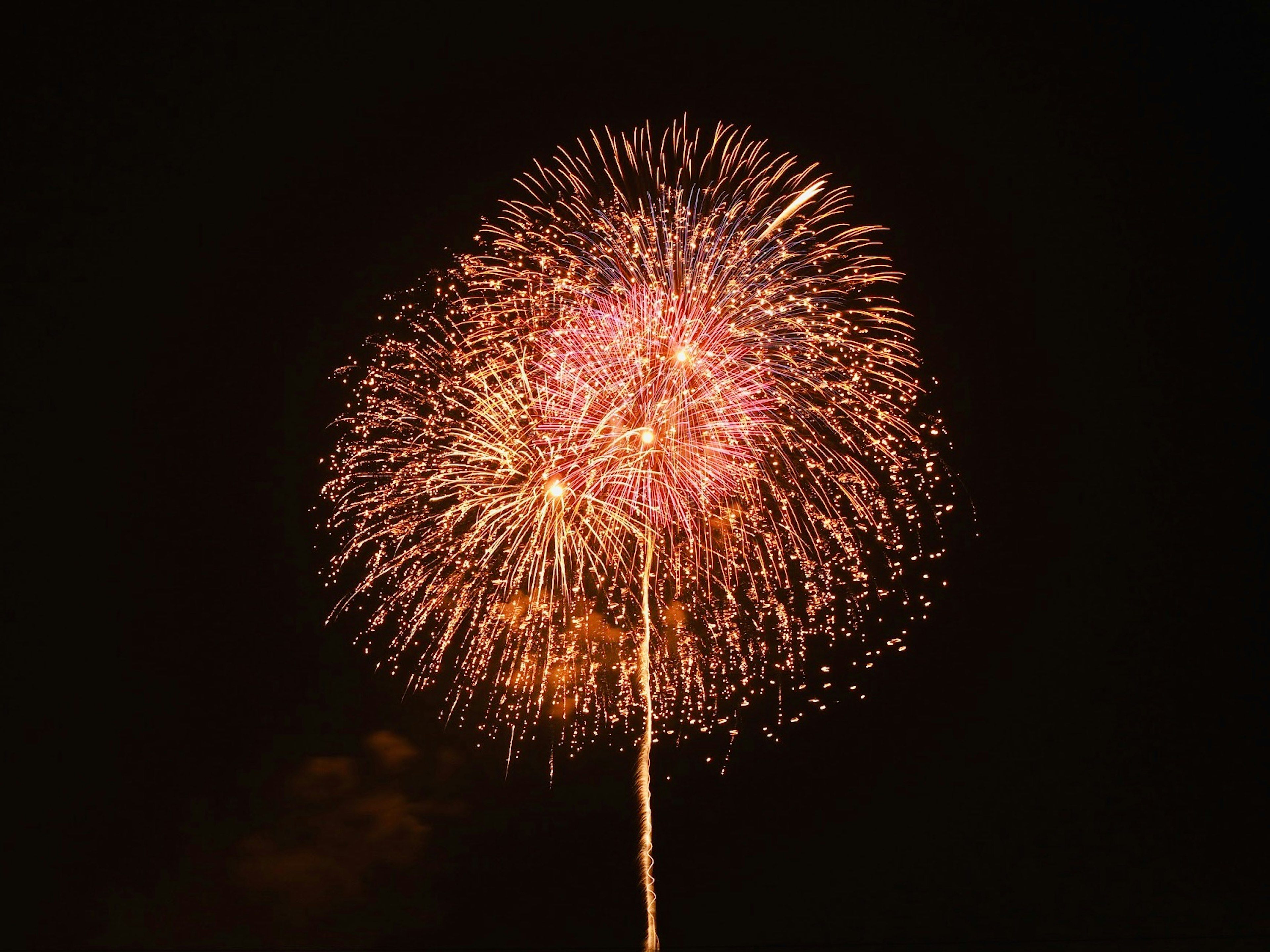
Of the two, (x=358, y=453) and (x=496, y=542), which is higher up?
(x=358, y=453)

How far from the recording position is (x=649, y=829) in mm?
12047

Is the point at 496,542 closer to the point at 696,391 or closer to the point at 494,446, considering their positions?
the point at 494,446

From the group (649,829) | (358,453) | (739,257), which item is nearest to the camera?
(739,257)

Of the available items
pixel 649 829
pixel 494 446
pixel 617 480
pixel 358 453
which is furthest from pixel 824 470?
pixel 649 829

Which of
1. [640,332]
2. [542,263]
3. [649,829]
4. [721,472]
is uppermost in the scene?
[542,263]

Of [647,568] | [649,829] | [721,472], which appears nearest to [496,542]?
[647,568]

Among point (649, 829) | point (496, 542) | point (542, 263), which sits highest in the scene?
point (542, 263)

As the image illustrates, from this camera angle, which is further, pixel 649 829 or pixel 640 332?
pixel 649 829

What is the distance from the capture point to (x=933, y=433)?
8.88 metres

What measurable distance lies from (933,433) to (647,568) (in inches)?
116

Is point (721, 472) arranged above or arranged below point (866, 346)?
below

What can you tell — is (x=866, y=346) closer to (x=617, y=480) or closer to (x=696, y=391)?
(x=696, y=391)

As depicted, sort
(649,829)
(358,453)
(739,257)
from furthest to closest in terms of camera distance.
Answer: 1. (649,829)
2. (358,453)
3. (739,257)

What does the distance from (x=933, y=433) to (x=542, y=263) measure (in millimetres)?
3783
